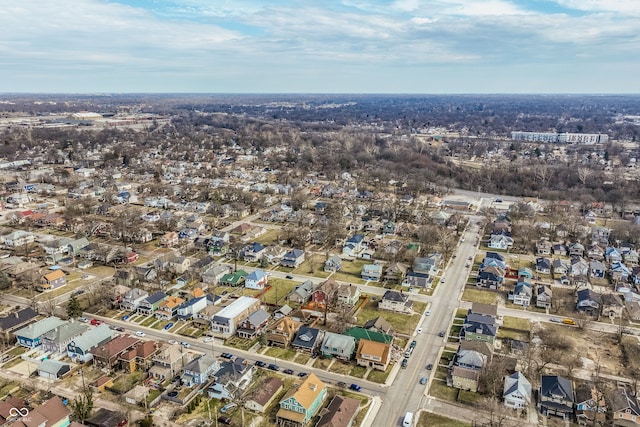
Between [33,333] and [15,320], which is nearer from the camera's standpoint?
[33,333]

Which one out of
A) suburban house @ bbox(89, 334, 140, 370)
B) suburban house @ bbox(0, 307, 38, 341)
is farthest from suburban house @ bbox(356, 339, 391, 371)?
suburban house @ bbox(0, 307, 38, 341)

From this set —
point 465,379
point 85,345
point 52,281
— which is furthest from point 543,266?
point 52,281

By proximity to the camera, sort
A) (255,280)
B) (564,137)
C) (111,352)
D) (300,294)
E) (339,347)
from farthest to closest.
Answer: (564,137), (255,280), (300,294), (339,347), (111,352)

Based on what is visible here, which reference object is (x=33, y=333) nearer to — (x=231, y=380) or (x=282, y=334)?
(x=231, y=380)

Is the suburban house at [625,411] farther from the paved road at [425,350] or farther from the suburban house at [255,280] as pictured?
the suburban house at [255,280]

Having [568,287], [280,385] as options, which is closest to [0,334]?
[280,385]

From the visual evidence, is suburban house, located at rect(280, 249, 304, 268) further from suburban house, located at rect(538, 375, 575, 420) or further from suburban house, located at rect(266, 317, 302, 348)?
suburban house, located at rect(538, 375, 575, 420)
